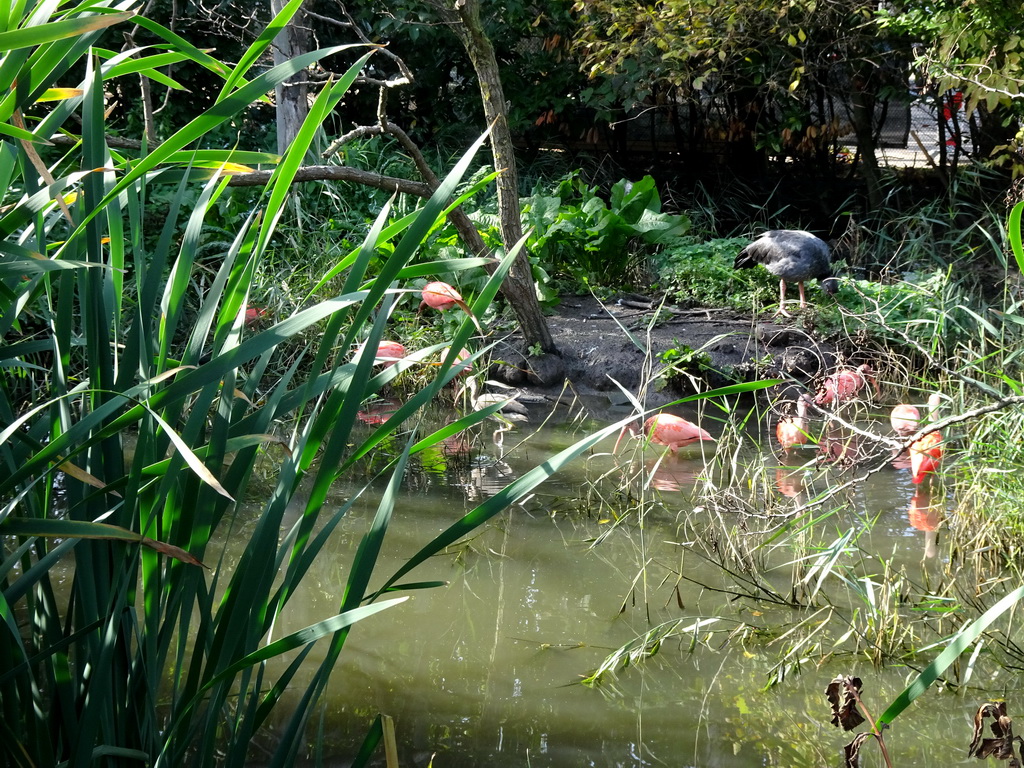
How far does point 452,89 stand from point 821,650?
24.8 feet

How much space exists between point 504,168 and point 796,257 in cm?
178

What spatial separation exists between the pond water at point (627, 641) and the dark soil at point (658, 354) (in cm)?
159

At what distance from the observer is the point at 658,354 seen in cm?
502

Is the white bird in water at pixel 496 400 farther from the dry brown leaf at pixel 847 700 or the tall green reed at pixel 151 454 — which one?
the tall green reed at pixel 151 454

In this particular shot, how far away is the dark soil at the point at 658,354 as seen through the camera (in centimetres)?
510

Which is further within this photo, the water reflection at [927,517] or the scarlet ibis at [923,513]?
the scarlet ibis at [923,513]

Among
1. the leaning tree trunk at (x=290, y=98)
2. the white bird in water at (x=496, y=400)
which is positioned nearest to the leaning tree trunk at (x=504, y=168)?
the white bird in water at (x=496, y=400)

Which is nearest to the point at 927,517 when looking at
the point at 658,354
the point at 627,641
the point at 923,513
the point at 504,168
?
the point at 923,513

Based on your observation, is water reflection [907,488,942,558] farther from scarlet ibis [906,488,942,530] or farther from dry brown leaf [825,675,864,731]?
dry brown leaf [825,675,864,731]

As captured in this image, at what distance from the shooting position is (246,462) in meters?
1.21

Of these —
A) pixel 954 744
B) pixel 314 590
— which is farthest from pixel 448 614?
pixel 954 744

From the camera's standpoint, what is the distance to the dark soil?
5.10m

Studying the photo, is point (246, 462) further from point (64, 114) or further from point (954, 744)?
point (954, 744)

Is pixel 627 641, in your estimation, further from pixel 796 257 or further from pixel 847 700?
pixel 796 257
